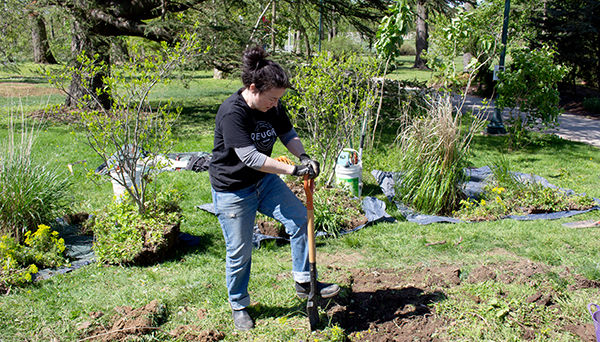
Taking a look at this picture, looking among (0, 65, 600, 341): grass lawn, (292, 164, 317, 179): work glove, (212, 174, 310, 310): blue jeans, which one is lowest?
(0, 65, 600, 341): grass lawn

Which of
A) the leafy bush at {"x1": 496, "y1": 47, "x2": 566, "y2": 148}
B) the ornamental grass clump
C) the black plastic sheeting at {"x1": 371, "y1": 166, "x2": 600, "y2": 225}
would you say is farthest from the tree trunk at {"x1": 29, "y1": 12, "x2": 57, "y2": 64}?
the leafy bush at {"x1": 496, "y1": 47, "x2": 566, "y2": 148}

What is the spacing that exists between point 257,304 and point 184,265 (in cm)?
96

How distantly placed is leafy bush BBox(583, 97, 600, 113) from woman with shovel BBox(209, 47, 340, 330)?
12.7 meters

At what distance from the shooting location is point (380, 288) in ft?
11.4

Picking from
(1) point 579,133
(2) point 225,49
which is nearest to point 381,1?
(2) point 225,49

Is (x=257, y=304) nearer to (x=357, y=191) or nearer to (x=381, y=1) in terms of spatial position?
(x=357, y=191)

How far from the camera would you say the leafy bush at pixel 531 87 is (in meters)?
7.89

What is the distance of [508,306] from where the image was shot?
3154mm

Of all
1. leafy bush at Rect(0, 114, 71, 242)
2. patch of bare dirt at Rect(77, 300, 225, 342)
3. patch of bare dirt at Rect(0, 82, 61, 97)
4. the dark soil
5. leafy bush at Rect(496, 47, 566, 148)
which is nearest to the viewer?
patch of bare dirt at Rect(77, 300, 225, 342)

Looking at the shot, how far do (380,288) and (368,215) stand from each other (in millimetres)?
1654

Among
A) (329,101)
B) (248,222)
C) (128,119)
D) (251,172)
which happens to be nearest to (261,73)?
(251,172)

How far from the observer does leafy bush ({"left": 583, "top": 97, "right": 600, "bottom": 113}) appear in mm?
12891

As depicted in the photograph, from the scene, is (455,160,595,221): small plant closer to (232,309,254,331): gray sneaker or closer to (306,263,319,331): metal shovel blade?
(306,263,319,331): metal shovel blade

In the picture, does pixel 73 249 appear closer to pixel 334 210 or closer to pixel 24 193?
pixel 24 193
